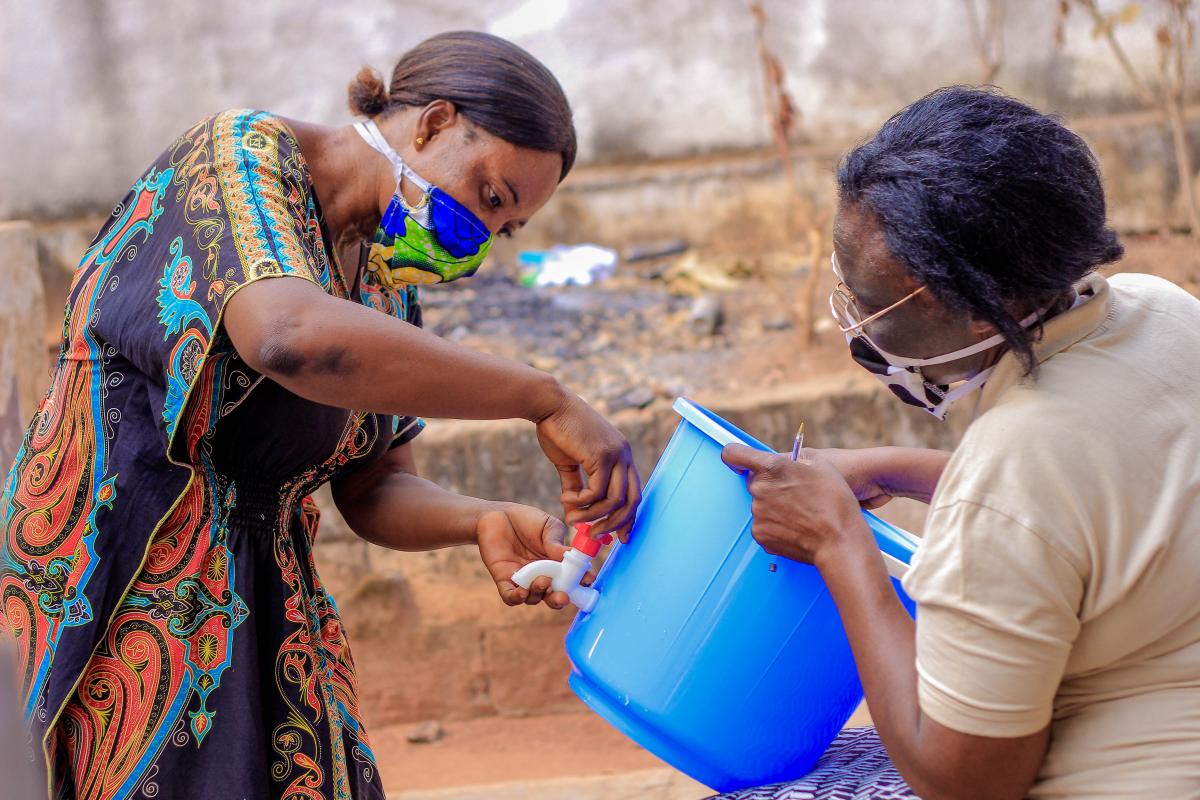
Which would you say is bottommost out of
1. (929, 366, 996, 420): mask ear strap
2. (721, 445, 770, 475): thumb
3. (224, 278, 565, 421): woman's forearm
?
(721, 445, 770, 475): thumb

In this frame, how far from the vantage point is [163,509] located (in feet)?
6.11

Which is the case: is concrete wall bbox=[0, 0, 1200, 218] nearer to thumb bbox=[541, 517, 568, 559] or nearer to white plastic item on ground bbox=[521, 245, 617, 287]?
white plastic item on ground bbox=[521, 245, 617, 287]

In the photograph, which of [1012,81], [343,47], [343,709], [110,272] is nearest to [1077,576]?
[343,709]

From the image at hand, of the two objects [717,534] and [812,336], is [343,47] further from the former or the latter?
[717,534]

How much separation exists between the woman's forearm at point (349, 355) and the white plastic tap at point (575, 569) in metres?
0.33

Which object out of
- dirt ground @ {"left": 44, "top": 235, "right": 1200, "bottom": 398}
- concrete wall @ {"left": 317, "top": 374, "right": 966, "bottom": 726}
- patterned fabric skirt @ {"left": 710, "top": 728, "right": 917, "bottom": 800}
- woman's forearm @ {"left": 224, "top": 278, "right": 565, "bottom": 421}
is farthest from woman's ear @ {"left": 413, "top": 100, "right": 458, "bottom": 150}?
dirt ground @ {"left": 44, "top": 235, "right": 1200, "bottom": 398}

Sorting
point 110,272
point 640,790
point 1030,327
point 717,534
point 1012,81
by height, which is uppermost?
point 110,272

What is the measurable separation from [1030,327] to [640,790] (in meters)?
1.92

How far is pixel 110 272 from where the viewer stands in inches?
74.4

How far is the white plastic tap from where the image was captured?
193 centimetres

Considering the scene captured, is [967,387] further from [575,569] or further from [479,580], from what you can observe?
[479,580]

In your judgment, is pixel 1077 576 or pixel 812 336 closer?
pixel 1077 576

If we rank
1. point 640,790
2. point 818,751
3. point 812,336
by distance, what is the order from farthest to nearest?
1. point 812,336
2. point 640,790
3. point 818,751

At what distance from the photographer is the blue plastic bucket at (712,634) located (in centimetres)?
180
